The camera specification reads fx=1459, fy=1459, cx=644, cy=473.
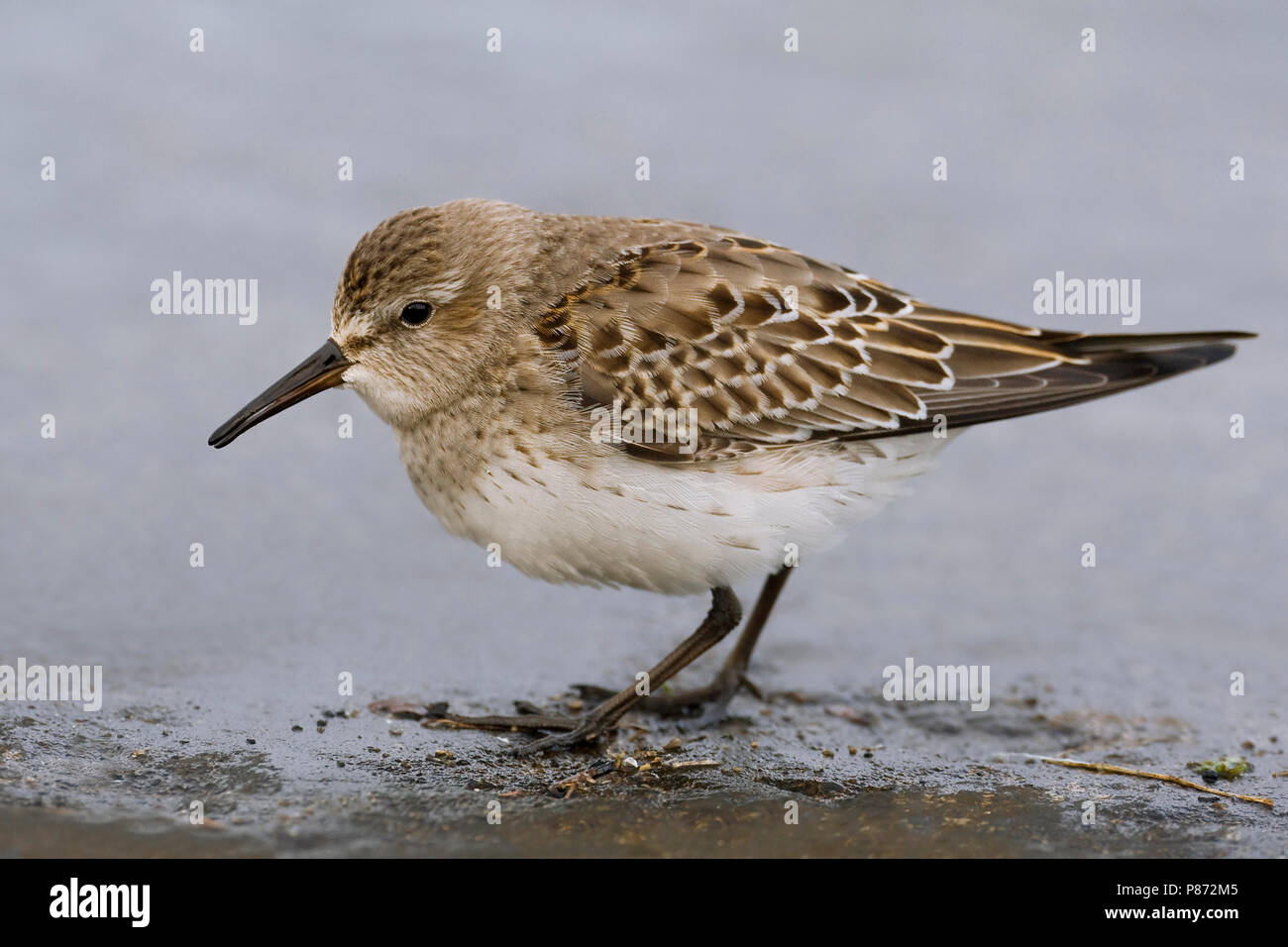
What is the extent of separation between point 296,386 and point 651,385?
1879 millimetres

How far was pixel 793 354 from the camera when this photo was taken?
776 centimetres

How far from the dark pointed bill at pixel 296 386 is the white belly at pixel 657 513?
2.20 feet

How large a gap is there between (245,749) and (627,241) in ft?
11.0

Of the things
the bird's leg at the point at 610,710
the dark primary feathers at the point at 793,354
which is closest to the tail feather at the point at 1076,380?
the dark primary feathers at the point at 793,354

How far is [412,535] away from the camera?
1075 cm

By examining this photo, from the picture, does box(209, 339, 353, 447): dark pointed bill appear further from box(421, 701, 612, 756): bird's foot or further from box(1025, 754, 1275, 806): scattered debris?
box(1025, 754, 1275, 806): scattered debris

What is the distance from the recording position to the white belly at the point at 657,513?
7.19 meters

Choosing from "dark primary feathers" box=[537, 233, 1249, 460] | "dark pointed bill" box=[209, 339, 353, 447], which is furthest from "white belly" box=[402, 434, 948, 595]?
"dark pointed bill" box=[209, 339, 353, 447]

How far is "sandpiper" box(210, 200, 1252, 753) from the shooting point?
23.9 feet

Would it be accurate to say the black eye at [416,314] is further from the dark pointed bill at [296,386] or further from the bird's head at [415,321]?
the dark pointed bill at [296,386]

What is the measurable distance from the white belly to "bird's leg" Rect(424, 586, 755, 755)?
1.19 ft
